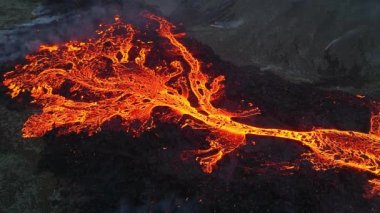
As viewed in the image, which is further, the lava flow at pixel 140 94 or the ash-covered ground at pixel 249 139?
the lava flow at pixel 140 94

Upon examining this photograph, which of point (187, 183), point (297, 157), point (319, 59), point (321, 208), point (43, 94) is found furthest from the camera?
point (319, 59)

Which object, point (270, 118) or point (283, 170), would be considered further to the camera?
point (270, 118)

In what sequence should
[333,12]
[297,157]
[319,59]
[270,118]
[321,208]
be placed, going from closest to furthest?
[321,208] < [297,157] < [270,118] < [319,59] < [333,12]

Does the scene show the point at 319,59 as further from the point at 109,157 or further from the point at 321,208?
the point at 109,157

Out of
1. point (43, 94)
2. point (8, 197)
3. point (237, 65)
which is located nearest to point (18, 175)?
point (8, 197)
